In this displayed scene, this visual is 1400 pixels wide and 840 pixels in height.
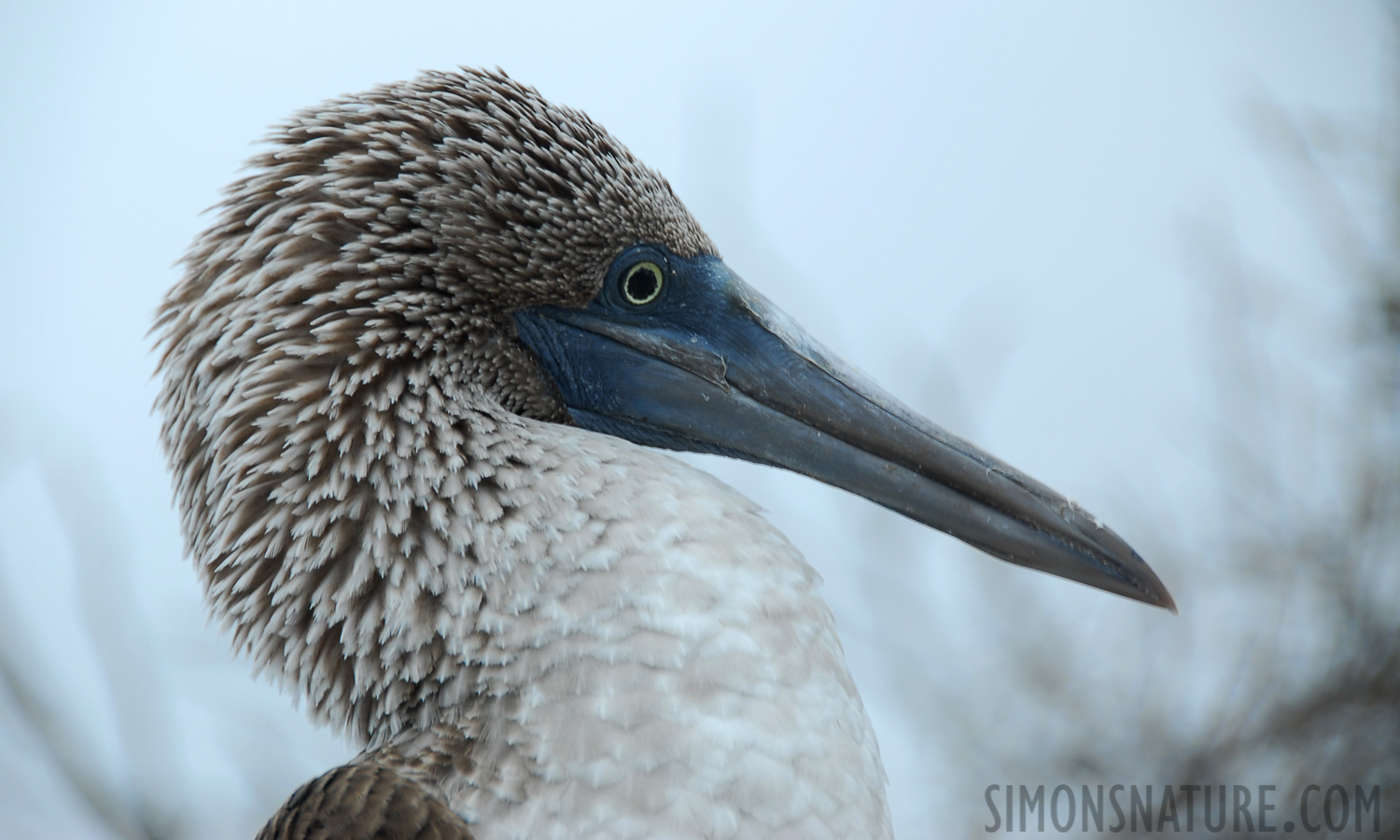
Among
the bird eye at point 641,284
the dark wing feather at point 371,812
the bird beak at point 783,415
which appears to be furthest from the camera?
the bird eye at point 641,284

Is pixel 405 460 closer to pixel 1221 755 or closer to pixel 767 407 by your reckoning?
pixel 767 407

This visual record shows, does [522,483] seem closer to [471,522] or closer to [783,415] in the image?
[471,522]

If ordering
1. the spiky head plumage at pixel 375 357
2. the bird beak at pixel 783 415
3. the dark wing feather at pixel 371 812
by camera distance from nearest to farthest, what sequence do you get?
1. the dark wing feather at pixel 371 812
2. the spiky head plumage at pixel 375 357
3. the bird beak at pixel 783 415

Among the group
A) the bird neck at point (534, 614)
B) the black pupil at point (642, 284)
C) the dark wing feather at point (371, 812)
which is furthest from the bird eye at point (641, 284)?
the dark wing feather at point (371, 812)

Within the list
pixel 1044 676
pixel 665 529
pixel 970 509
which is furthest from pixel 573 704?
pixel 1044 676

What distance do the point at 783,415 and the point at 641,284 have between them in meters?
0.29

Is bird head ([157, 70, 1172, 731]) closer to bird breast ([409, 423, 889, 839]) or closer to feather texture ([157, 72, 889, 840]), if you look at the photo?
feather texture ([157, 72, 889, 840])

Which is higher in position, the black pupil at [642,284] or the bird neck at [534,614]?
the black pupil at [642,284]

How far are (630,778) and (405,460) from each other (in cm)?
48

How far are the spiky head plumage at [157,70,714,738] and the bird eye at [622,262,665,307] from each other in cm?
4

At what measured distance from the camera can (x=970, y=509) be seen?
4.28 ft

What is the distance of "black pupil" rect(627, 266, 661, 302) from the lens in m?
1.40

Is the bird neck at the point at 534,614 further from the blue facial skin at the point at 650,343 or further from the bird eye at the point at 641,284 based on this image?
the bird eye at the point at 641,284

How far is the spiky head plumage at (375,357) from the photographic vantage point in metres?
1.18
